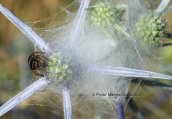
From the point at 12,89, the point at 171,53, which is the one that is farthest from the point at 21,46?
the point at 171,53

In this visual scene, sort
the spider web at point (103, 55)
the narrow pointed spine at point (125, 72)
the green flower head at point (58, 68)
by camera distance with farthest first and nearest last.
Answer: the spider web at point (103, 55) → the green flower head at point (58, 68) → the narrow pointed spine at point (125, 72)

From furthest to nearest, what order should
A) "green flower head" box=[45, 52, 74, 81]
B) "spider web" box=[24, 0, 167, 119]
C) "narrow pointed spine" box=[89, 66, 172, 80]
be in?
"spider web" box=[24, 0, 167, 119]
"green flower head" box=[45, 52, 74, 81]
"narrow pointed spine" box=[89, 66, 172, 80]

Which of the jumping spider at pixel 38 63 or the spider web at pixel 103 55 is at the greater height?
the jumping spider at pixel 38 63

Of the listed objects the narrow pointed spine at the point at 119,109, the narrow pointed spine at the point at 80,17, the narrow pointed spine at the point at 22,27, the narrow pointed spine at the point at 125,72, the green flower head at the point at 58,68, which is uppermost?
the narrow pointed spine at the point at 22,27

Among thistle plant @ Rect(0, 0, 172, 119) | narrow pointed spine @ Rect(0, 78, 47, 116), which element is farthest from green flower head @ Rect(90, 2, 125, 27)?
narrow pointed spine @ Rect(0, 78, 47, 116)

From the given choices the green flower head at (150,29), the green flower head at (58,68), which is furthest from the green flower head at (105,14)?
the green flower head at (58,68)

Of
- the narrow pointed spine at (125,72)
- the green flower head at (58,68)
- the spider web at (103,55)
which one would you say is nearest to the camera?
the narrow pointed spine at (125,72)

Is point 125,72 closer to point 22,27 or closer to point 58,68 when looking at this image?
point 58,68

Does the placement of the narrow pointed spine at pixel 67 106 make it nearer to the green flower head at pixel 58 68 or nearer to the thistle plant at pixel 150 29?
the green flower head at pixel 58 68

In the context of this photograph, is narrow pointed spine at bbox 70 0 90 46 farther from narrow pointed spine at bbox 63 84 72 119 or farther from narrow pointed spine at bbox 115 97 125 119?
narrow pointed spine at bbox 115 97 125 119
